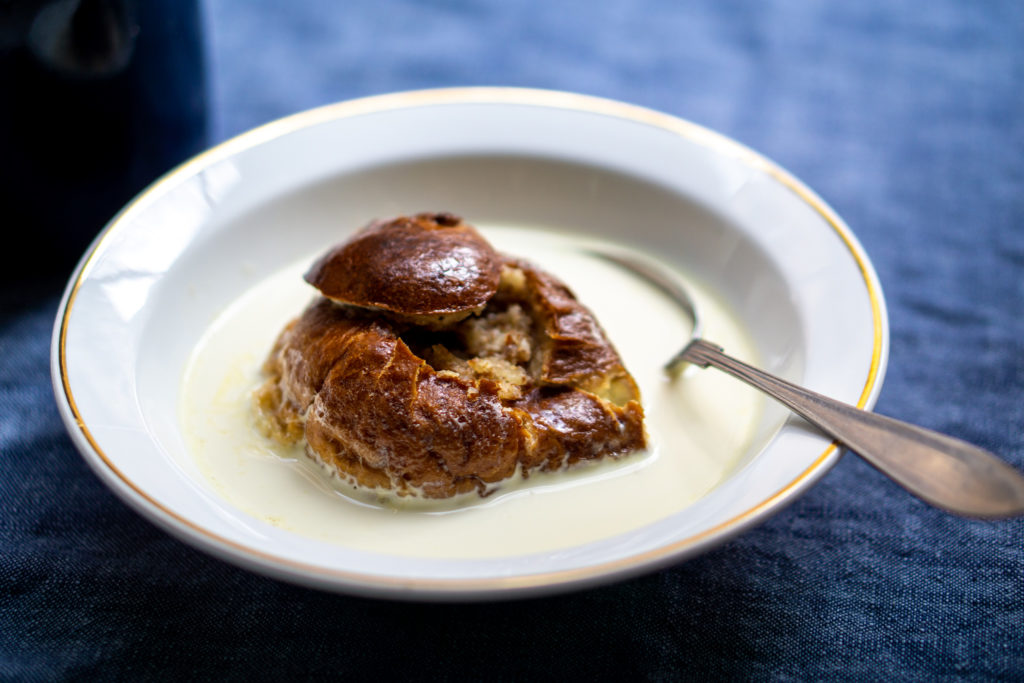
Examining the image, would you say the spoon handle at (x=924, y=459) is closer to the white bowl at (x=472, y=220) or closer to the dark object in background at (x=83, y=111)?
the white bowl at (x=472, y=220)

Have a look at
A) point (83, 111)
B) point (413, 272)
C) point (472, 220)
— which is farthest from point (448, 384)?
point (83, 111)

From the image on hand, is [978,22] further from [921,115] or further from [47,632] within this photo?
[47,632]

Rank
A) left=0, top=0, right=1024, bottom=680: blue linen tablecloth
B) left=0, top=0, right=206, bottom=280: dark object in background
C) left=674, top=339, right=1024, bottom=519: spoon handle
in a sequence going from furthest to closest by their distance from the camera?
left=0, top=0, right=206, bottom=280: dark object in background < left=0, top=0, right=1024, bottom=680: blue linen tablecloth < left=674, top=339, right=1024, bottom=519: spoon handle

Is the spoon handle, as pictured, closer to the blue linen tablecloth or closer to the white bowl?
the white bowl

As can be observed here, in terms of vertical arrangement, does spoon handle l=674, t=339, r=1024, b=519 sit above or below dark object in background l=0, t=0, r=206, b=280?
above

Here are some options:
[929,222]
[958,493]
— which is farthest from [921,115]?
[958,493]

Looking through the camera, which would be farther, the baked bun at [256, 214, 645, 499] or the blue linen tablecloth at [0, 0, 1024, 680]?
the baked bun at [256, 214, 645, 499]

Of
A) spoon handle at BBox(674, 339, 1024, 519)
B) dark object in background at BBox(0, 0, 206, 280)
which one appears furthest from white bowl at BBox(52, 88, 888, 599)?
dark object in background at BBox(0, 0, 206, 280)

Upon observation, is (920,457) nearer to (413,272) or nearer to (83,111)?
(413,272)
